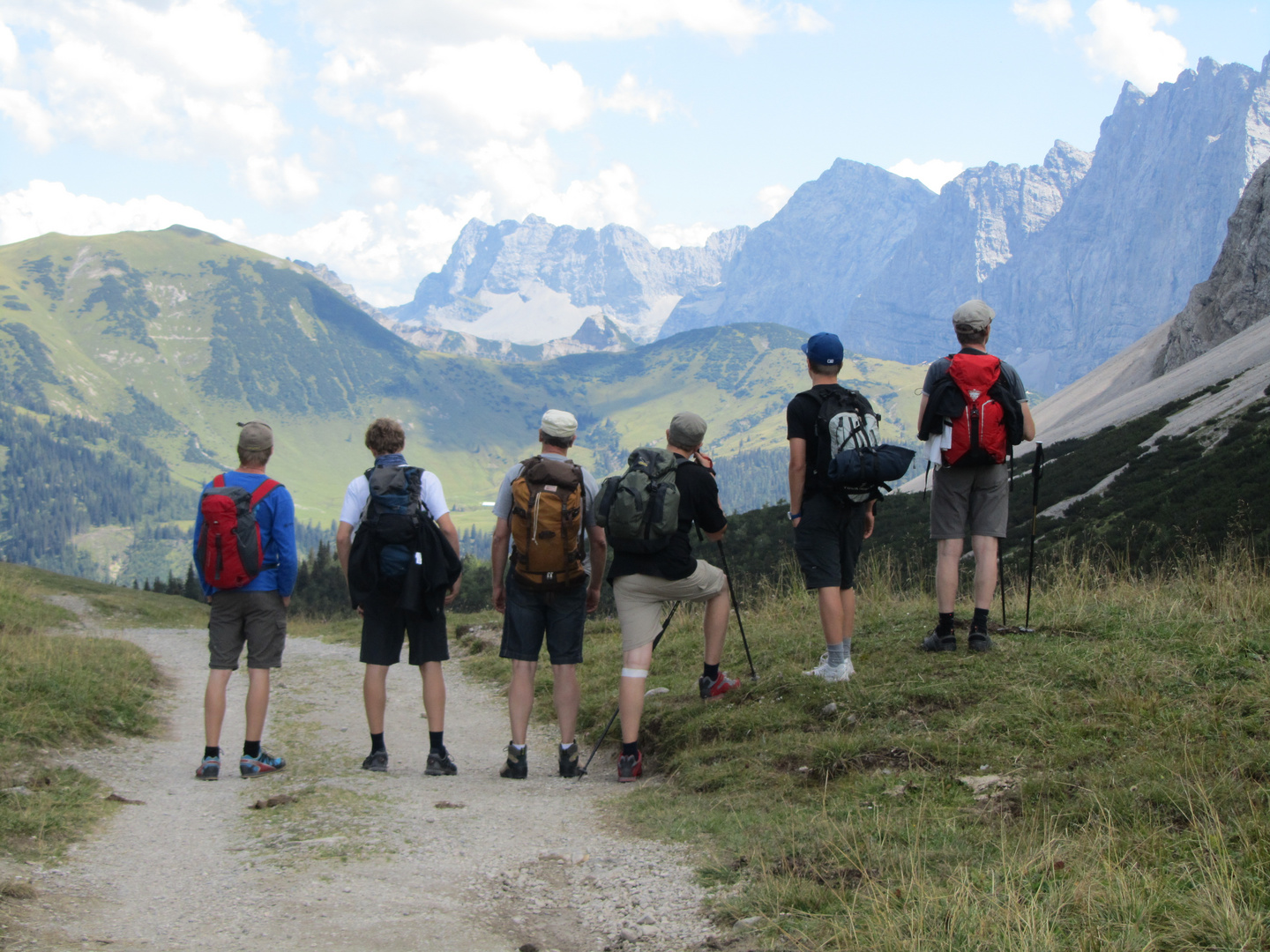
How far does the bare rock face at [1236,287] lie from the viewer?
80.1 meters

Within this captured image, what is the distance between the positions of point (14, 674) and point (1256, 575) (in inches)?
475

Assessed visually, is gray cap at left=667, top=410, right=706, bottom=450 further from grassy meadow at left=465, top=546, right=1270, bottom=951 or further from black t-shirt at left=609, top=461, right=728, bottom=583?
grassy meadow at left=465, top=546, right=1270, bottom=951

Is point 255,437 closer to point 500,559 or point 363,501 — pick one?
point 363,501

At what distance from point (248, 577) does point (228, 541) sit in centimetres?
33

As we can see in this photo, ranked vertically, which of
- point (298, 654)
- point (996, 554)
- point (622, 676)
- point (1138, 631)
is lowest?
point (298, 654)

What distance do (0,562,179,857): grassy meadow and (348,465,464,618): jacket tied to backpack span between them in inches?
92.5

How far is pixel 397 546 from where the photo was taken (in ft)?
24.5

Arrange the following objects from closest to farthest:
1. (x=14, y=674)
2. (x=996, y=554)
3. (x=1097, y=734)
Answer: (x=1097, y=734) → (x=996, y=554) → (x=14, y=674)

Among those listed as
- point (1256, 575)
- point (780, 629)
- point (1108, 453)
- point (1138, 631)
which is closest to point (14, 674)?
point (780, 629)

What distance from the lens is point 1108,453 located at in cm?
5756

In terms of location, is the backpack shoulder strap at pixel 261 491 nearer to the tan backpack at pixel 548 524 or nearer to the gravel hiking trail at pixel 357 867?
the tan backpack at pixel 548 524

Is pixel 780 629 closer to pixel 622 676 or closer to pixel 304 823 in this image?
pixel 622 676

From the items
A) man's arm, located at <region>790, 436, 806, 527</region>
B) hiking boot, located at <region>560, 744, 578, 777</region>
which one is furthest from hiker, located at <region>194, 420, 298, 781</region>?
man's arm, located at <region>790, 436, 806, 527</region>

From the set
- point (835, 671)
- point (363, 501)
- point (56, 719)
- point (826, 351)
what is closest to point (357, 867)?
point (363, 501)
